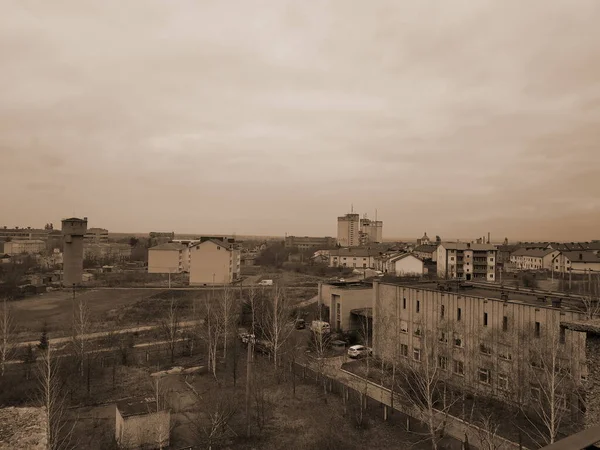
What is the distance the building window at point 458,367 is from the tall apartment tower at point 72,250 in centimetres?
4856

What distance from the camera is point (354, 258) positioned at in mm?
80125

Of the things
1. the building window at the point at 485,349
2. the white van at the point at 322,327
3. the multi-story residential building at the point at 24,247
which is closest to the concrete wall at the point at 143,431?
the building window at the point at 485,349

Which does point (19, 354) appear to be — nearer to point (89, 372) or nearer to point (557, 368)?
point (89, 372)

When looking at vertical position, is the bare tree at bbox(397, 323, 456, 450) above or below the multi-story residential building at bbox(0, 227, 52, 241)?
below

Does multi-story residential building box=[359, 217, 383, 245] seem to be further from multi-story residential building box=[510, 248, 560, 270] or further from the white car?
the white car

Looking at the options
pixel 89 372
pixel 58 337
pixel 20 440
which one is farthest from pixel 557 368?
pixel 58 337

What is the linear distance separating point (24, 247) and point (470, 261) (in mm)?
112794

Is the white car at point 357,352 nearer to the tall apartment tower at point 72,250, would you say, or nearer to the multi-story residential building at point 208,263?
the multi-story residential building at point 208,263

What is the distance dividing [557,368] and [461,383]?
4.68 metres

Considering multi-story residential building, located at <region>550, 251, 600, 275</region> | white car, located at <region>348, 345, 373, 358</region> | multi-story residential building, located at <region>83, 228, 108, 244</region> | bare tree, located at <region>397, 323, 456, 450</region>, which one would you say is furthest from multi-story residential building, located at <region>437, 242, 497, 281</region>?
multi-story residential building, located at <region>83, 228, 108, 244</region>

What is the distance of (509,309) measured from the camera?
17344mm

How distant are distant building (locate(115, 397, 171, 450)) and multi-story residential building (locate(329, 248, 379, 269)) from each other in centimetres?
6617

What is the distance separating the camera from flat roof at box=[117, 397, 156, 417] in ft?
45.3

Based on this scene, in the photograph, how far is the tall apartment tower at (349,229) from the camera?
14412cm
